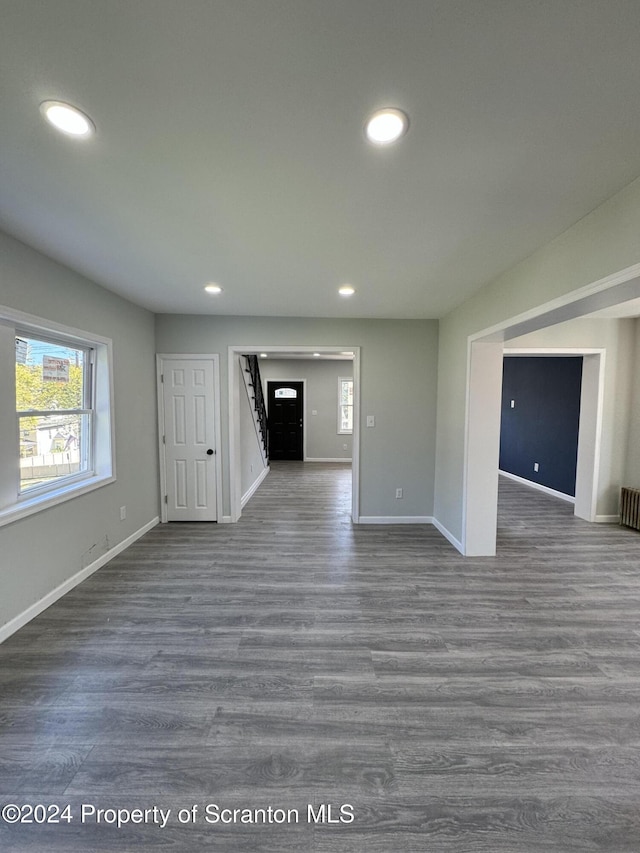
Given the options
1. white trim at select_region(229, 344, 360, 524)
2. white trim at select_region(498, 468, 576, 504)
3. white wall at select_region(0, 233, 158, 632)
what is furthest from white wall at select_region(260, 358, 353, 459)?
white wall at select_region(0, 233, 158, 632)

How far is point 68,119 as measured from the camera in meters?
1.24

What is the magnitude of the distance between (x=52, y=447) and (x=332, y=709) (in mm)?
2802

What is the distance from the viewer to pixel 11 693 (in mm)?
1746

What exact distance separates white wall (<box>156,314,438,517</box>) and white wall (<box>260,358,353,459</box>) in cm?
450

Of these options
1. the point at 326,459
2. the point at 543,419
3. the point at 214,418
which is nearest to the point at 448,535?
the point at 214,418

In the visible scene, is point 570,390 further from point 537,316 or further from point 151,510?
point 151,510

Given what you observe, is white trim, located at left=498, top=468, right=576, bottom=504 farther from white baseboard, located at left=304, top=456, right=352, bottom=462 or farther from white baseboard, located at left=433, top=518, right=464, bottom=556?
white baseboard, located at left=304, top=456, right=352, bottom=462

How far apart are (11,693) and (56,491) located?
137cm

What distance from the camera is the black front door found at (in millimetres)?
8812

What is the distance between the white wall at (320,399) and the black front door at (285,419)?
0.63 ft

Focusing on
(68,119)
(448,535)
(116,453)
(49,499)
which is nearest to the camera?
(68,119)

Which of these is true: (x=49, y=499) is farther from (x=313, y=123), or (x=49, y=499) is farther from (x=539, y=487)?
(x=539, y=487)

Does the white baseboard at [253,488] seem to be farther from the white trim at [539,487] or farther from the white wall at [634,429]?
the white wall at [634,429]

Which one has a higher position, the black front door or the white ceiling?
the white ceiling
